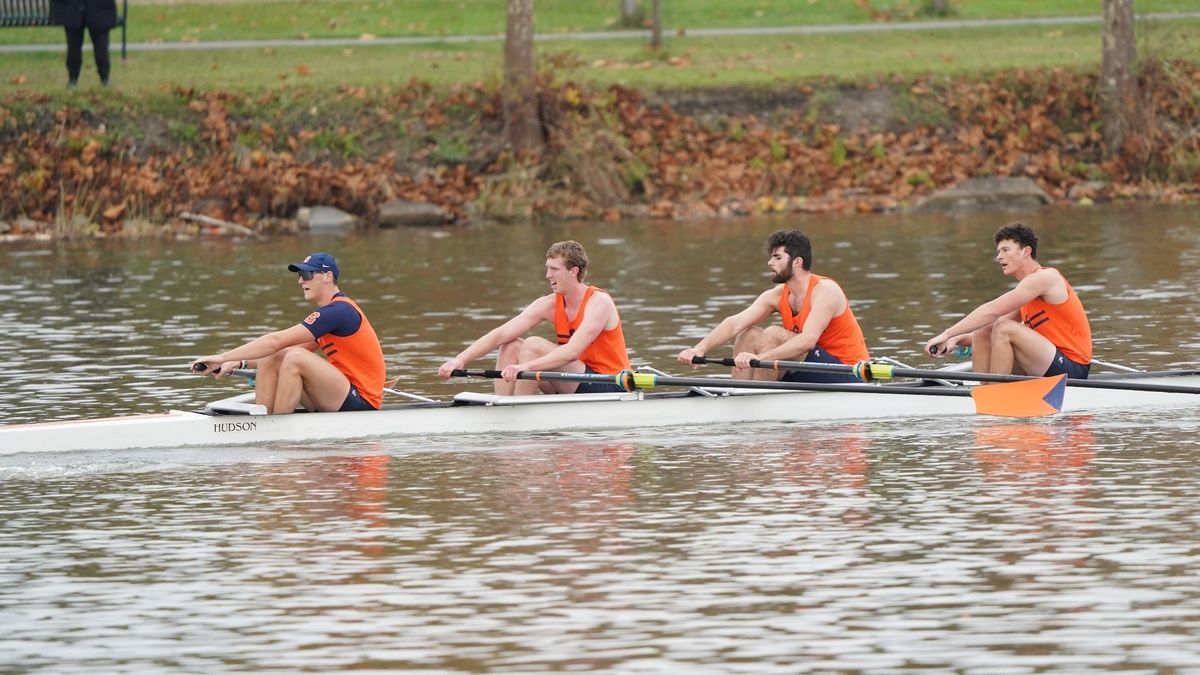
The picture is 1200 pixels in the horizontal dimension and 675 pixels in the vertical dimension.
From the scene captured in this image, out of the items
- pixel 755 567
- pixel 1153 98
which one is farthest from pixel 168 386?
pixel 1153 98

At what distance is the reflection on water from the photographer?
907 centimetres

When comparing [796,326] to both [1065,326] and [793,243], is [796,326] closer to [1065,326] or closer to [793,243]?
[793,243]

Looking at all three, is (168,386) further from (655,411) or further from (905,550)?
(905,550)

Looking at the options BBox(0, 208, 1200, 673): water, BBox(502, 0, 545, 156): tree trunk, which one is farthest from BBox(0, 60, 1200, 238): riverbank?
BBox(0, 208, 1200, 673): water

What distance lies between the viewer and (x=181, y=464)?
14.0 metres

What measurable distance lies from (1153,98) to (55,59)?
18.5 metres

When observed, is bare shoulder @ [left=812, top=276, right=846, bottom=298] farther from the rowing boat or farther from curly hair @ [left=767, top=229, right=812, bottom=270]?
the rowing boat

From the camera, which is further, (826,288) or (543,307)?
(826,288)

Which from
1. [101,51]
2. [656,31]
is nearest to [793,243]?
[101,51]

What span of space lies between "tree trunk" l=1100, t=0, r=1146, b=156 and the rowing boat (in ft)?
67.7

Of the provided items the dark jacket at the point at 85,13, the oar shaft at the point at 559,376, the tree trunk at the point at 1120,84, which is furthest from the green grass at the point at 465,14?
the oar shaft at the point at 559,376

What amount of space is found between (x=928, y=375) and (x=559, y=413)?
8.48 ft

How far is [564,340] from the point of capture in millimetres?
15453

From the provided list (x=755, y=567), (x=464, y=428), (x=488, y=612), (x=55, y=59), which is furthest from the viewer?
(x=55, y=59)
